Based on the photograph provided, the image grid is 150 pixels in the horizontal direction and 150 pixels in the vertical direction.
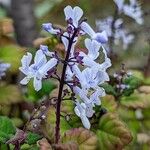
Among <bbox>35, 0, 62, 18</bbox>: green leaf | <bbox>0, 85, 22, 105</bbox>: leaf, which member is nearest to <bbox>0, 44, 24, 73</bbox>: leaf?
<bbox>0, 85, 22, 105</bbox>: leaf

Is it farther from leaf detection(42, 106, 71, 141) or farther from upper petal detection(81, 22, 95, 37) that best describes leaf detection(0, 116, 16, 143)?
upper petal detection(81, 22, 95, 37)

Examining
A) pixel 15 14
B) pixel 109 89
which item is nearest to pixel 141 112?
pixel 109 89

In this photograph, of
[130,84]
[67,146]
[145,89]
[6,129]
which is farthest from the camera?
[145,89]

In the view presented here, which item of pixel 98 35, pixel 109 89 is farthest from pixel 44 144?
pixel 109 89

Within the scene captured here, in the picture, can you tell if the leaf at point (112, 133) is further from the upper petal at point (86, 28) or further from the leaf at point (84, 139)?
the upper petal at point (86, 28)

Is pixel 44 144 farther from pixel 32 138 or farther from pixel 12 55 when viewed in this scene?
pixel 12 55

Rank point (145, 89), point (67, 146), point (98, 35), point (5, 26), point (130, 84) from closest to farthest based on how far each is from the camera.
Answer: point (98, 35) < point (67, 146) < point (130, 84) < point (145, 89) < point (5, 26)
